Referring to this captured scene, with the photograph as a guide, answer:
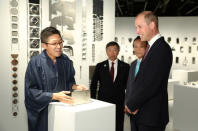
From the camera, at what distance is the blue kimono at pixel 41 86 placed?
8.45 ft

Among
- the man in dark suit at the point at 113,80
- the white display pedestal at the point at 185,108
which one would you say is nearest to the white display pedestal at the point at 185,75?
the white display pedestal at the point at 185,108

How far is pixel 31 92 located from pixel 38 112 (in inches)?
8.0

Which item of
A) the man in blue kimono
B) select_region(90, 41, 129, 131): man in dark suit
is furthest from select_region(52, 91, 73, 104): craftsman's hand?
select_region(90, 41, 129, 131): man in dark suit

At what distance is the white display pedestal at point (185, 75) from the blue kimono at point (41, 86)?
8.26 metres

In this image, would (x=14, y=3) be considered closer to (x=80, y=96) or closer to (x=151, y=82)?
(x=80, y=96)

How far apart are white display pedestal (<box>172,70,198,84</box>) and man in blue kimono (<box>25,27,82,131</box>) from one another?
8.24 meters

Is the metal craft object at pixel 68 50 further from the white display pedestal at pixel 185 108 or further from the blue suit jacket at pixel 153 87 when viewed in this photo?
the white display pedestal at pixel 185 108

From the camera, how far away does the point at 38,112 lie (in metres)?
Answer: 2.63

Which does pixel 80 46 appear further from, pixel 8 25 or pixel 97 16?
pixel 8 25

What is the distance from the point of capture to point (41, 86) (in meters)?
2.62

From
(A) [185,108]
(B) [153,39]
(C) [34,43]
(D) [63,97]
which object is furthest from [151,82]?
(A) [185,108]

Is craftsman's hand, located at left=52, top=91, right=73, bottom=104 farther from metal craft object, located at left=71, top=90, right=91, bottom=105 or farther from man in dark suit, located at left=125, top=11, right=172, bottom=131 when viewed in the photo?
man in dark suit, located at left=125, top=11, right=172, bottom=131

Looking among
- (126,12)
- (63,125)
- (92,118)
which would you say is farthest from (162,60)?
(126,12)

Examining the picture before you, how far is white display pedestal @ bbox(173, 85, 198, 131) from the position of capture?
5.39 meters
